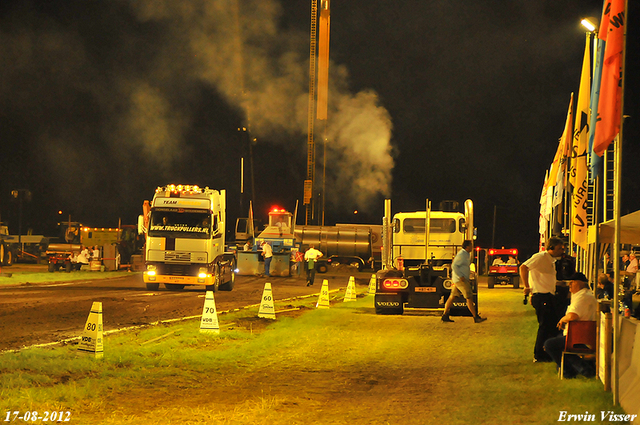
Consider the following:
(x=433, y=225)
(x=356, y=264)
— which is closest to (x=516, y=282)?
(x=433, y=225)

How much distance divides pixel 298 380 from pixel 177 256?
54.4ft

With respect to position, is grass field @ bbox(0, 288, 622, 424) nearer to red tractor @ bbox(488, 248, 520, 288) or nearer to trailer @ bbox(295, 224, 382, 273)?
red tractor @ bbox(488, 248, 520, 288)

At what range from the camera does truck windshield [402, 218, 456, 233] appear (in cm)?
1917

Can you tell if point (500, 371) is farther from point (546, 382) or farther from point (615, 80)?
point (615, 80)

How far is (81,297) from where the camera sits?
21688mm

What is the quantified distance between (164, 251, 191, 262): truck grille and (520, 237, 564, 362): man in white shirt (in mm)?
16200

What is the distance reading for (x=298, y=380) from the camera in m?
9.01

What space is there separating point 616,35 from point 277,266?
3050 centimetres

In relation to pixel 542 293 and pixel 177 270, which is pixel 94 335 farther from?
pixel 177 270

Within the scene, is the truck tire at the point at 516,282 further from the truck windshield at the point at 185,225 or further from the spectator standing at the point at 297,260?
the truck windshield at the point at 185,225

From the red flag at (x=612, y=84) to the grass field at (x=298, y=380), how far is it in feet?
10.4

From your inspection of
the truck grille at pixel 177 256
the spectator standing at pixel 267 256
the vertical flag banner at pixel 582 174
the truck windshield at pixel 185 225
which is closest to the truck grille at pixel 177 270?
the truck grille at pixel 177 256

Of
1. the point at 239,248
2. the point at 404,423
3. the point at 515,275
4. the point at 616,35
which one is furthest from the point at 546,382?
the point at 239,248

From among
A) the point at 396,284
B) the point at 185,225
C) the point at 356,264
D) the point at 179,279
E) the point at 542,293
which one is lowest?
the point at 179,279
